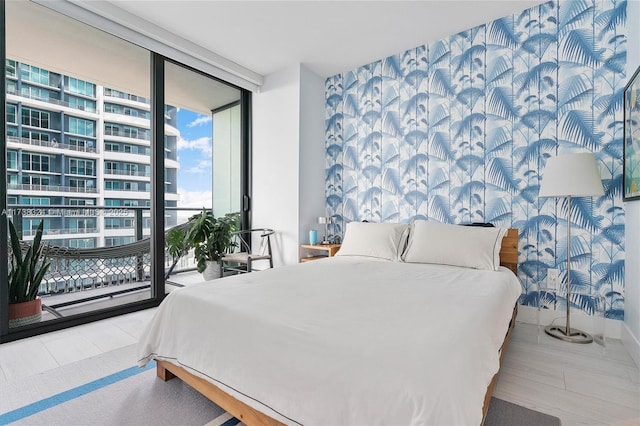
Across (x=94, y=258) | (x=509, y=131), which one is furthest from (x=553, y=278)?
(x=94, y=258)

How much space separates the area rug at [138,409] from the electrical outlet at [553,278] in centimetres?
153

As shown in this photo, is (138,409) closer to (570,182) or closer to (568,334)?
(568,334)

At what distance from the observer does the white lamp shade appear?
2312mm

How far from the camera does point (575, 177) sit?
2.34 metres

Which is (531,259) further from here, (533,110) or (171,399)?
(171,399)

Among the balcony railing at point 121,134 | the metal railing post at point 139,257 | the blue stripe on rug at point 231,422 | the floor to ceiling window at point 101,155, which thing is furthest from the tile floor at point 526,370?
the balcony railing at point 121,134

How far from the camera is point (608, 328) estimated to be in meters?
2.53

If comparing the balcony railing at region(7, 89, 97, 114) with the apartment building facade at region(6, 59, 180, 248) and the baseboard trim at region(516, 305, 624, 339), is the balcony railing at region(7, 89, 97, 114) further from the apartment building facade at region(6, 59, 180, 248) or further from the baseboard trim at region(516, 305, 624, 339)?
the baseboard trim at region(516, 305, 624, 339)

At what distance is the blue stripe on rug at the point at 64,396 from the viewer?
156cm

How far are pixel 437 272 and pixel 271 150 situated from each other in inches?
103

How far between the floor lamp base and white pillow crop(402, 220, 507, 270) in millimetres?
680

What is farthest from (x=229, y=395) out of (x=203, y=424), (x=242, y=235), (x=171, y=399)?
(x=242, y=235)

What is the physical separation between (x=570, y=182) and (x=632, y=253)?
0.63 metres

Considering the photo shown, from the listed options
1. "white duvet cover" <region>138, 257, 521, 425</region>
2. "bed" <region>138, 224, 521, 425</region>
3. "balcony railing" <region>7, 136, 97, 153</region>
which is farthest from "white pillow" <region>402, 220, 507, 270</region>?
"balcony railing" <region>7, 136, 97, 153</region>
